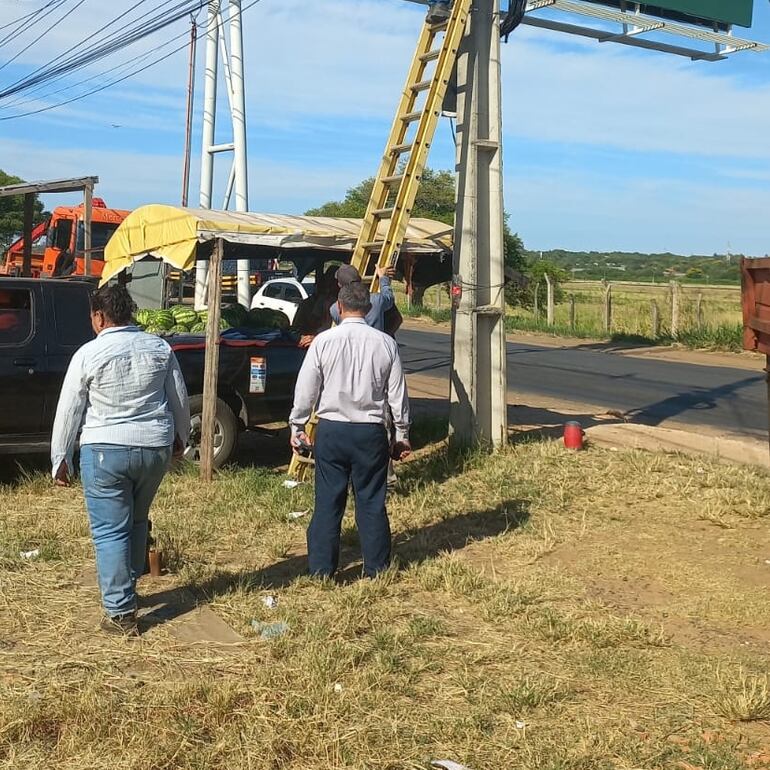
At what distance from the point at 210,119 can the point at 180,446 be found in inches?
600

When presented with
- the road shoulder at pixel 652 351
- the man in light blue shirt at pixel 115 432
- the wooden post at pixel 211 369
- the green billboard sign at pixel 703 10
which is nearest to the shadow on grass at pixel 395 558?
the man in light blue shirt at pixel 115 432

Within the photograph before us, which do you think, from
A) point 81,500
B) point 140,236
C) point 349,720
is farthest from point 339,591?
point 140,236

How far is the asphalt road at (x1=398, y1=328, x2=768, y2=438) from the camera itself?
46.4ft

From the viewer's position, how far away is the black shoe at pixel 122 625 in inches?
223

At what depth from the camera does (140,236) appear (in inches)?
394

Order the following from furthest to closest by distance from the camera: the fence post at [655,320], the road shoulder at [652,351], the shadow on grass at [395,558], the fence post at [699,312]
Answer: the fence post at [655,320] → the fence post at [699,312] → the road shoulder at [652,351] → the shadow on grass at [395,558]

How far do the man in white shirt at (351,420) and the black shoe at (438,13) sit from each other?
15.2 feet

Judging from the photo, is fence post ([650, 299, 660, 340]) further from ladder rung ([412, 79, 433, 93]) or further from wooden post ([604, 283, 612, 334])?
ladder rung ([412, 79, 433, 93])

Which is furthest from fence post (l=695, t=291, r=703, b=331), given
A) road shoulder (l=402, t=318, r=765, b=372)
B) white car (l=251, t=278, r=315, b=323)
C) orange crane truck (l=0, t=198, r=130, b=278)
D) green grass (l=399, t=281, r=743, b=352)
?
orange crane truck (l=0, t=198, r=130, b=278)

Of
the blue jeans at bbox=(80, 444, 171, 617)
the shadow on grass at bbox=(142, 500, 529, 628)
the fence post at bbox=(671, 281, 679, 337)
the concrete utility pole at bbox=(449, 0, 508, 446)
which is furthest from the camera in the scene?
the fence post at bbox=(671, 281, 679, 337)

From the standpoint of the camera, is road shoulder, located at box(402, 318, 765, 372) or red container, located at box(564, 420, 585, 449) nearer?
red container, located at box(564, 420, 585, 449)

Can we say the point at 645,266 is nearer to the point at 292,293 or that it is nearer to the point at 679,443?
the point at 292,293

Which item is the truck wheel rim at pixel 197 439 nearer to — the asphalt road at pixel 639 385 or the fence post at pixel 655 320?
the asphalt road at pixel 639 385

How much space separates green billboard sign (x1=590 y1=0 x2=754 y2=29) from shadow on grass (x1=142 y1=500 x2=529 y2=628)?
29.0 feet
